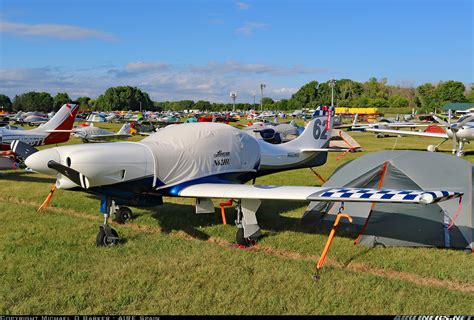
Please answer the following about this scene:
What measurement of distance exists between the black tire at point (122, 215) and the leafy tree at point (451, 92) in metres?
130

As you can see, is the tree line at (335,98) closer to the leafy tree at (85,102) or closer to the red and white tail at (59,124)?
the leafy tree at (85,102)

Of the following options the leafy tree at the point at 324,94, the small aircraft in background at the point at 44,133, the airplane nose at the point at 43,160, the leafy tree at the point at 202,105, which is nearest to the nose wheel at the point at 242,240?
the airplane nose at the point at 43,160

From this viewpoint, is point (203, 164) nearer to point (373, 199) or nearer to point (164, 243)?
point (164, 243)

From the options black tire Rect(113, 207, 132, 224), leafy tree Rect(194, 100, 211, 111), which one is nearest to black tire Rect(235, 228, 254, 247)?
black tire Rect(113, 207, 132, 224)

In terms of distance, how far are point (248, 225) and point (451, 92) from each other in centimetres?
13211

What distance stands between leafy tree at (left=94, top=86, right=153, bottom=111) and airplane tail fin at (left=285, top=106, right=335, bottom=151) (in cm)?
14655

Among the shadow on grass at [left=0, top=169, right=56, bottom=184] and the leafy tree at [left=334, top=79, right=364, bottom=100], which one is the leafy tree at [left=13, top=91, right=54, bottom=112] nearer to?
the leafy tree at [left=334, top=79, right=364, bottom=100]

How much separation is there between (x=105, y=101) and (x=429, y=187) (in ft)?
505

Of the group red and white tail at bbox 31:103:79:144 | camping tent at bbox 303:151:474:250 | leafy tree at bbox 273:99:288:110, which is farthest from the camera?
leafy tree at bbox 273:99:288:110

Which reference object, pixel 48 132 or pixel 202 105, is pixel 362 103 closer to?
pixel 202 105

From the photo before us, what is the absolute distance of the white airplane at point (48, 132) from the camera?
19.5 meters

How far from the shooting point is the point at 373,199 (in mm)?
5266

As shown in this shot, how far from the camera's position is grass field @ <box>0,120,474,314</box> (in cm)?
441

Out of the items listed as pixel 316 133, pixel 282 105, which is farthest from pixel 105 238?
pixel 282 105
